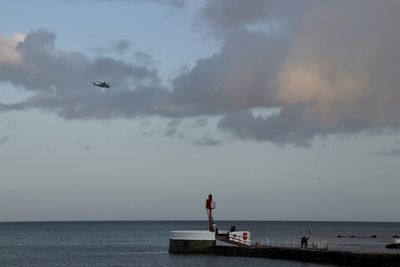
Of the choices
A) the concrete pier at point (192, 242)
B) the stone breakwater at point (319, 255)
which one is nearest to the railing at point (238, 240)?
the concrete pier at point (192, 242)

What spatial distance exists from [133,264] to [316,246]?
21.3 m

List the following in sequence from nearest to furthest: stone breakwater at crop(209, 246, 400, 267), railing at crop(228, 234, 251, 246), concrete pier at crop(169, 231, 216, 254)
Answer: stone breakwater at crop(209, 246, 400, 267), concrete pier at crop(169, 231, 216, 254), railing at crop(228, 234, 251, 246)

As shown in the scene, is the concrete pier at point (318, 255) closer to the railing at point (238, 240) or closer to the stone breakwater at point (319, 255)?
the stone breakwater at point (319, 255)

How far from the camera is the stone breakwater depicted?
59.0m

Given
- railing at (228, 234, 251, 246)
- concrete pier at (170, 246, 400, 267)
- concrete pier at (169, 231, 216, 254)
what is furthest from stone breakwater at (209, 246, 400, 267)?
railing at (228, 234, 251, 246)

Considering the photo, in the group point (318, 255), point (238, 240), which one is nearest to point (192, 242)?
point (238, 240)

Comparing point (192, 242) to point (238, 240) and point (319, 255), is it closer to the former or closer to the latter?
point (238, 240)

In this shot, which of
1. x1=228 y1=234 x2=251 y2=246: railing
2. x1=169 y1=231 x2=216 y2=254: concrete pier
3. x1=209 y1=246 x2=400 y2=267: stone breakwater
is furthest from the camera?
x1=228 y1=234 x2=251 y2=246: railing

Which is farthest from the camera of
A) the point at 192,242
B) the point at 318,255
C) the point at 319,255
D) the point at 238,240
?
the point at 238,240

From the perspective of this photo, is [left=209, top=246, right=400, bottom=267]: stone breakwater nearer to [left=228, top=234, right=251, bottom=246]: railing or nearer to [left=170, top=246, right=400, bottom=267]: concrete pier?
[left=170, top=246, right=400, bottom=267]: concrete pier

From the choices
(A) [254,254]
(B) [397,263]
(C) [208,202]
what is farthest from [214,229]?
(B) [397,263]

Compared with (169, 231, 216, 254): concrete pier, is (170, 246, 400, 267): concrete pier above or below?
below

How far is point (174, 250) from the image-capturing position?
8194cm

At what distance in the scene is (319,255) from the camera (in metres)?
66.4
